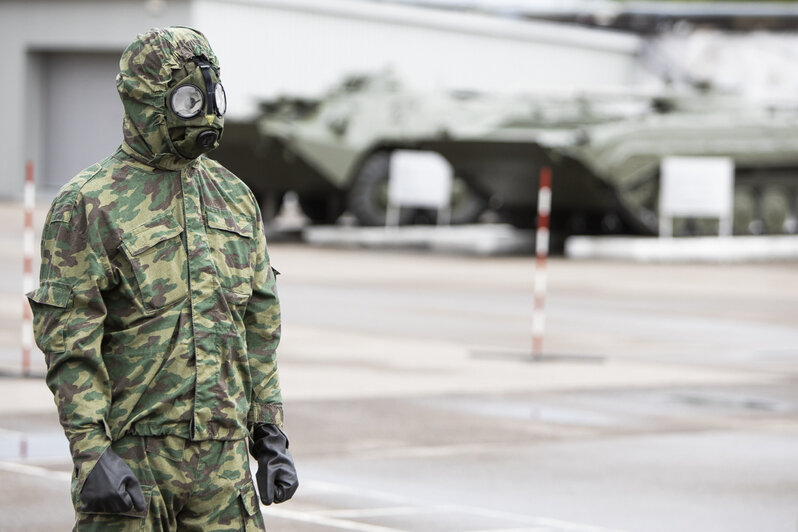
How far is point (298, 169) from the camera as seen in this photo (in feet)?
97.1

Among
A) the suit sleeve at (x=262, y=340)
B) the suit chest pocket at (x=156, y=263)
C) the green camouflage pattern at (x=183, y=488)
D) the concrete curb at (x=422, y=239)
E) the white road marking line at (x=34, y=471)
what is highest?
the suit chest pocket at (x=156, y=263)

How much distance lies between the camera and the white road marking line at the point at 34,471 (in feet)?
26.0

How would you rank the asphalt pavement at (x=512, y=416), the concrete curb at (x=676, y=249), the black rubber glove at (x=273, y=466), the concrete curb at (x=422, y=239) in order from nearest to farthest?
the black rubber glove at (x=273, y=466) → the asphalt pavement at (x=512, y=416) → the concrete curb at (x=676, y=249) → the concrete curb at (x=422, y=239)

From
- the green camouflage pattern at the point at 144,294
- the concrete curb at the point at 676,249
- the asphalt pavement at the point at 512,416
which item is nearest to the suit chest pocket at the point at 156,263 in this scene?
the green camouflage pattern at the point at 144,294

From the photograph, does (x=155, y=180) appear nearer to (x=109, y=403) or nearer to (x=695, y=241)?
(x=109, y=403)

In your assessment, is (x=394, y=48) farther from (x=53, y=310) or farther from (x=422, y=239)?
(x=53, y=310)

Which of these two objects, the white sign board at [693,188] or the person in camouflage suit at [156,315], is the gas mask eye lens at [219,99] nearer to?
the person in camouflage suit at [156,315]

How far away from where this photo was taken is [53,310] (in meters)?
3.54

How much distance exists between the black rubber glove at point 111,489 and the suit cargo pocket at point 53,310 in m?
0.29

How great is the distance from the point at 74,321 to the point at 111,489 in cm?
40

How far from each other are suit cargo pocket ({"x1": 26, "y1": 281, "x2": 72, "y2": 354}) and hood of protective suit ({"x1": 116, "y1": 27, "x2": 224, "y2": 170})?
39 cm

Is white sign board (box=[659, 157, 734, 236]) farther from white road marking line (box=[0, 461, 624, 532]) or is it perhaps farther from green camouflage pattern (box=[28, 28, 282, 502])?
green camouflage pattern (box=[28, 28, 282, 502])

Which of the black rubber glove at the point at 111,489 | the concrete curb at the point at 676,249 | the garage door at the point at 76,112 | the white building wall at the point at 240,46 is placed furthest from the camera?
the garage door at the point at 76,112

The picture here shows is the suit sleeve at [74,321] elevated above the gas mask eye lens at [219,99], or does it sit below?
below
